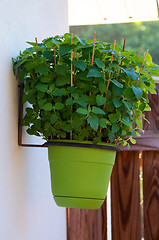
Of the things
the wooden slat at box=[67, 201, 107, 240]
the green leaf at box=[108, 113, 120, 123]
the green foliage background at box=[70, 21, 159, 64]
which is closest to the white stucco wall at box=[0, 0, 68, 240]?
the green leaf at box=[108, 113, 120, 123]

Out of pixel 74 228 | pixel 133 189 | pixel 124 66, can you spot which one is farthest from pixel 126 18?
pixel 124 66

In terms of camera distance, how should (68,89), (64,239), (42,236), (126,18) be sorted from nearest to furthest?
(68,89), (42,236), (64,239), (126,18)

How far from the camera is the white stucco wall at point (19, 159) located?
964mm

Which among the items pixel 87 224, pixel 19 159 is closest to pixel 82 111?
pixel 19 159

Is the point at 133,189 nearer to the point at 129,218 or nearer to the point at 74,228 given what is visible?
the point at 129,218

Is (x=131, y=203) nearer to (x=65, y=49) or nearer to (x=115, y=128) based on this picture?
(x=115, y=128)

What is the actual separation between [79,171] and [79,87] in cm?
21

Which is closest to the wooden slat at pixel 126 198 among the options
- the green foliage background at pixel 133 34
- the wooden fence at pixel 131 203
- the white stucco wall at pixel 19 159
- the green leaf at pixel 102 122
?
the wooden fence at pixel 131 203

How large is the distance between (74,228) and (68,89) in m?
1.06

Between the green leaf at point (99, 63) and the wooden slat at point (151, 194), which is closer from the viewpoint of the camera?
the green leaf at point (99, 63)

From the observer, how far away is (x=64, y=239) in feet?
5.88

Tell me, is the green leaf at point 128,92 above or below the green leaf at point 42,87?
below

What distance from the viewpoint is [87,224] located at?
186cm

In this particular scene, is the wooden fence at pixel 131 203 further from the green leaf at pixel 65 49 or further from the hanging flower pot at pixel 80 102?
the green leaf at pixel 65 49
